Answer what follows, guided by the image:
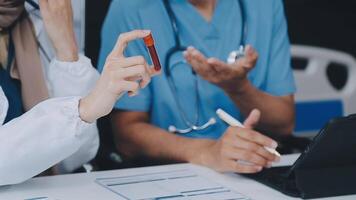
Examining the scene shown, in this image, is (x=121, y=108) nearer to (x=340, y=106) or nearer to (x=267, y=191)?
(x=267, y=191)

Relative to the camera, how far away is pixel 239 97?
2.42 m

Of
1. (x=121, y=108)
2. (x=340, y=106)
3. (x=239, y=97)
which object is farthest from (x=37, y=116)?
(x=340, y=106)

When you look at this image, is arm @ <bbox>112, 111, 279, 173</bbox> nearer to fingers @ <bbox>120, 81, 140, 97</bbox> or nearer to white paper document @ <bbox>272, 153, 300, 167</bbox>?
white paper document @ <bbox>272, 153, 300, 167</bbox>

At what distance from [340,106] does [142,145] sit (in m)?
1.35

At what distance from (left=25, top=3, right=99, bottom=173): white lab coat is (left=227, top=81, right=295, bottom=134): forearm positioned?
502mm

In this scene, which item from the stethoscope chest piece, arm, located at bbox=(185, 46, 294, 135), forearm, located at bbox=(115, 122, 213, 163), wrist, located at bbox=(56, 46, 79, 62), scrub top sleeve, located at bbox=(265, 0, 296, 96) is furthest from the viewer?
scrub top sleeve, located at bbox=(265, 0, 296, 96)

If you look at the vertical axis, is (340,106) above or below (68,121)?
below

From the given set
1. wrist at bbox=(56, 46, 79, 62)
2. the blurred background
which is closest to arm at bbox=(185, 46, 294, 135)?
wrist at bbox=(56, 46, 79, 62)

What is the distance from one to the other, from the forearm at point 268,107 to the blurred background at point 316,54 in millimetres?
456

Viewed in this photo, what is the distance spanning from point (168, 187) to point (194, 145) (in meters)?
0.41

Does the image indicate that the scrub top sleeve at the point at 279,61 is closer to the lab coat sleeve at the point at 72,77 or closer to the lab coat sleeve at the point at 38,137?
the lab coat sleeve at the point at 72,77

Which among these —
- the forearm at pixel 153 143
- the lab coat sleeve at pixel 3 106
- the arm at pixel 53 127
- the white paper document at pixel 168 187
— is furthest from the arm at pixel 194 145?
the lab coat sleeve at pixel 3 106

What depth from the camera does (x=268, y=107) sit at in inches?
99.7

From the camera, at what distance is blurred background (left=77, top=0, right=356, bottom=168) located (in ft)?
8.72
